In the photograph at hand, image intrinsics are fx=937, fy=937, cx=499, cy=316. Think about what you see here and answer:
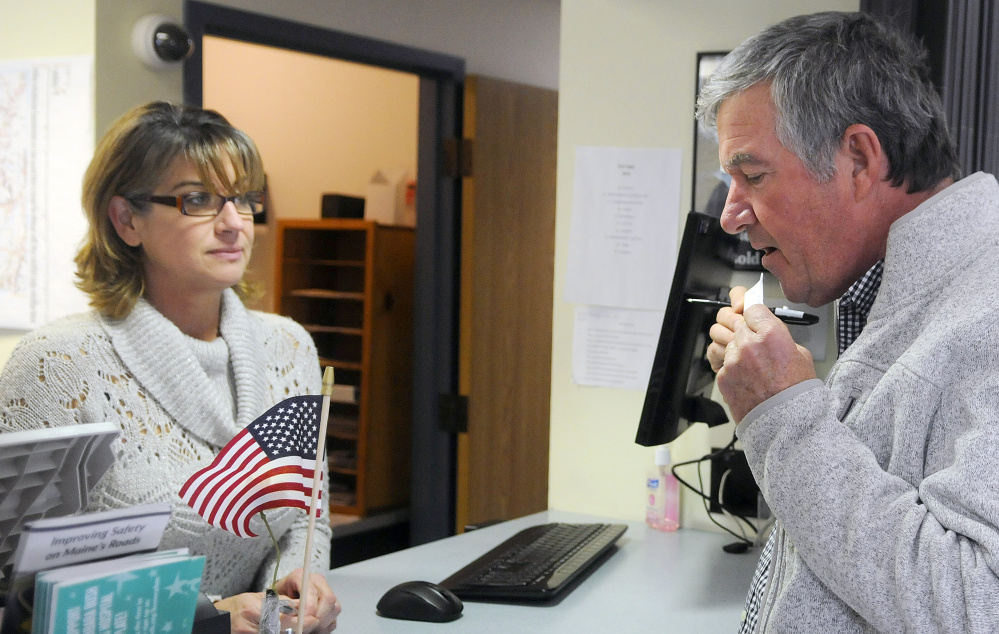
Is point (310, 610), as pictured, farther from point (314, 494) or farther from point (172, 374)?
point (172, 374)

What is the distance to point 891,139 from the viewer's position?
1.12 metres

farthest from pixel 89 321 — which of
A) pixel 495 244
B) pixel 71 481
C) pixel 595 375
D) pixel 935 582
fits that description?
pixel 495 244

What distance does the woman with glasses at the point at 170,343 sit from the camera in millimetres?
1649

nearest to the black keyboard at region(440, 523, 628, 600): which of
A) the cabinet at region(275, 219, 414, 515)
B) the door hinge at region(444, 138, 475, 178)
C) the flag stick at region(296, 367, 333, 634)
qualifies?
the flag stick at region(296, 367, 333, 634)

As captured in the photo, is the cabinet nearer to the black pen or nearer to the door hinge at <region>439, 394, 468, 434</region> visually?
the door hinge at <region>439, 394, 468, 434</region>

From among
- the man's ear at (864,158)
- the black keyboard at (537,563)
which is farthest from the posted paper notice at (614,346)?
the man's ear at (864,158)

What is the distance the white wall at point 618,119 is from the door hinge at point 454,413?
1.46 metres

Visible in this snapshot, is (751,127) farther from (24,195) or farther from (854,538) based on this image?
(24,195)

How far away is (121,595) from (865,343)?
84 centimetres

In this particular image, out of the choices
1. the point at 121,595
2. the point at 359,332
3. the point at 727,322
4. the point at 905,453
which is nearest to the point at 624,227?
the point at 727,322

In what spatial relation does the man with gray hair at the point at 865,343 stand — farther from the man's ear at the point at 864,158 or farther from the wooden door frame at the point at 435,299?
the wooden door frame at the point at 435,299

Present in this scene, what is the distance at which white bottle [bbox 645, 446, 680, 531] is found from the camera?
7.12ft

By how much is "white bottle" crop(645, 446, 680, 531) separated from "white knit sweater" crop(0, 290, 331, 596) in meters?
0.77

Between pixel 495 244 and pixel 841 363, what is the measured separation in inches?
110
